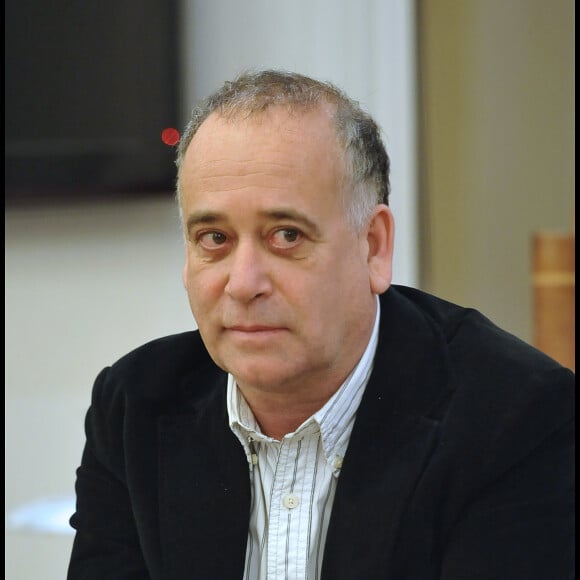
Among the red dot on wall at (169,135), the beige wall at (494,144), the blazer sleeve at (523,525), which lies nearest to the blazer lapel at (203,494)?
the blazer sleeve at (523,525)

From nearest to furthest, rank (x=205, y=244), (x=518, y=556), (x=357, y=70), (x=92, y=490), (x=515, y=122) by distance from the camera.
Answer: (x=518, y=556) < (x=205, y=244) < (x=92, y=490) < (x=357, y=70) < (x=515, y=122)

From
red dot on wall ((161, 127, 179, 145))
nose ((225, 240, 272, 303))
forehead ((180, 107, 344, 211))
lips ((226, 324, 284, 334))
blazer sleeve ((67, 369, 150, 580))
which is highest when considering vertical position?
red dot on wall ((161, 127, 179, 145))

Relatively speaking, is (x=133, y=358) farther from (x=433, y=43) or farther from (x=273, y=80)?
(x=433, y=43)

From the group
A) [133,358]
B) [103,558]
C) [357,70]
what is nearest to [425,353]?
[133,358]

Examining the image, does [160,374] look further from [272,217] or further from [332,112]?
[332,112]

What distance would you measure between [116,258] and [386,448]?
179 centimetres

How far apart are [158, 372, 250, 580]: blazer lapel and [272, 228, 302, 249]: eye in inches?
16.0

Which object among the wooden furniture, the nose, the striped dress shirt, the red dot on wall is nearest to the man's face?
the nose

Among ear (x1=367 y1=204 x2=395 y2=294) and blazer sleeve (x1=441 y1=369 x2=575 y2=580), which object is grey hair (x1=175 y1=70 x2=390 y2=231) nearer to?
ear (x1=367 y1=204 x2=395 y2=294)

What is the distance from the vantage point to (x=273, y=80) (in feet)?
5.55

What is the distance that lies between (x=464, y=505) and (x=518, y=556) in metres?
0.12

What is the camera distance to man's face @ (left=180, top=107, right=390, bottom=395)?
160 centimetres

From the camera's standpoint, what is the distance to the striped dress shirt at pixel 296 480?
172 cm

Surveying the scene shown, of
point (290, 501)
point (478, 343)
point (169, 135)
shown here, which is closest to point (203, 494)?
point (290, 501)
